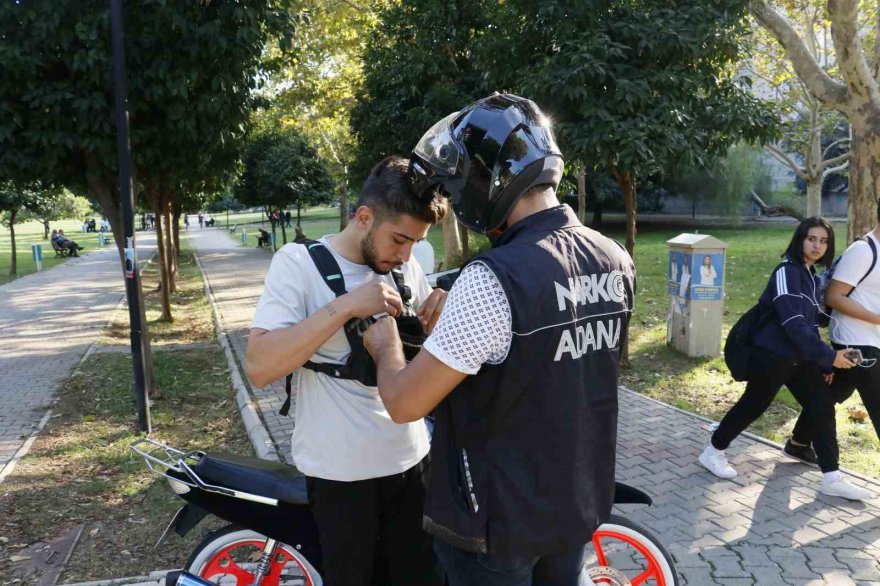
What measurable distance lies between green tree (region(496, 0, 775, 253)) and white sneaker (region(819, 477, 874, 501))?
122 inches

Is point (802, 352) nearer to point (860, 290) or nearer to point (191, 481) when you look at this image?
point (860, 290)

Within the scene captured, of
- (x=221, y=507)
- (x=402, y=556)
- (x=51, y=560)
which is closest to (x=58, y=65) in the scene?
(x=51, y=560)

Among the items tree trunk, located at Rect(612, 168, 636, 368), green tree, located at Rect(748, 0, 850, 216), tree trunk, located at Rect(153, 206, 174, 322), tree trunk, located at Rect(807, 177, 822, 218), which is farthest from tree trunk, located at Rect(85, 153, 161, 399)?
tree trunk, located at Rect(807, 177, 822, 218)

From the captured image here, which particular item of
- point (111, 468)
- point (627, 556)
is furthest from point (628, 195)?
point (111, 468)

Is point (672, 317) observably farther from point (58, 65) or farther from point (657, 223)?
point (657, 223)

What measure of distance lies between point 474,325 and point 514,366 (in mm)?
132

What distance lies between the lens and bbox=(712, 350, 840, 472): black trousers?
4270 mm

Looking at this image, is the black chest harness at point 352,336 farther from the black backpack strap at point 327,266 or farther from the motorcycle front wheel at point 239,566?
the motorcycle front wheel at point 239,566

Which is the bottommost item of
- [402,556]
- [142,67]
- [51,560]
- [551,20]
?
[51,560]

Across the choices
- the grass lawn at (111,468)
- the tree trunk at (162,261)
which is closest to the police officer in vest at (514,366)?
the grass lawn at (111,468)

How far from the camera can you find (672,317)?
8.61 m

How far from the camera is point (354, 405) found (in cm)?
216

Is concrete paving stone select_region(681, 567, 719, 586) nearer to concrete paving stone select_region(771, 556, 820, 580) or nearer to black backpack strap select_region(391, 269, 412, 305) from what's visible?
concrete paving stone select_region(771, 556, 820, 580)

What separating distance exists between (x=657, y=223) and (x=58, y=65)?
3374 cm
